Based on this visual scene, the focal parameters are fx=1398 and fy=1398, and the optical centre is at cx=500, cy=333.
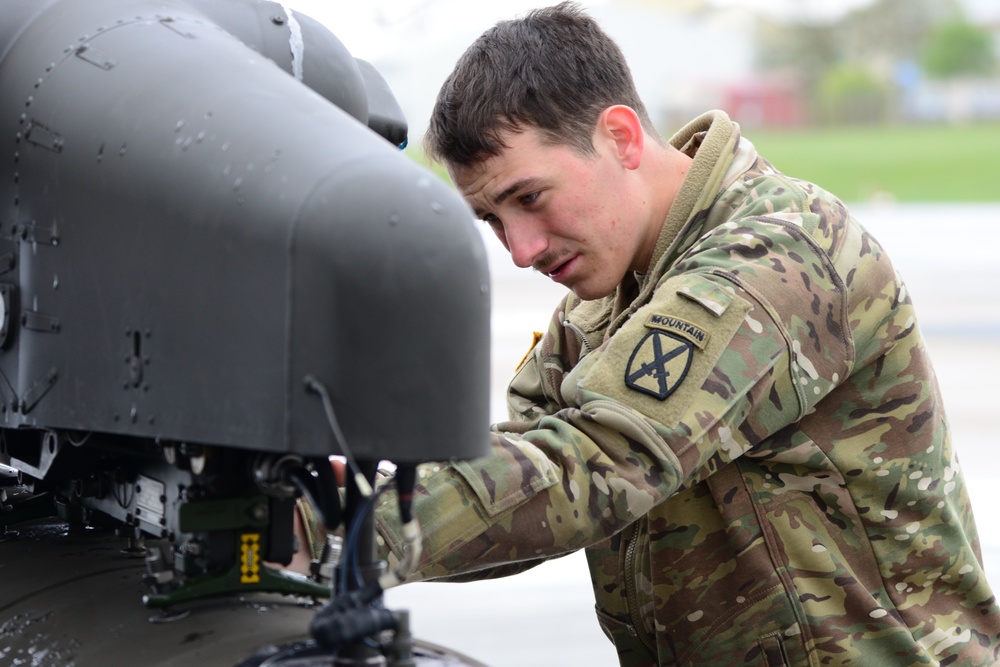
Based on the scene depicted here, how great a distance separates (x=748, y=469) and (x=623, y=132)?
62cm

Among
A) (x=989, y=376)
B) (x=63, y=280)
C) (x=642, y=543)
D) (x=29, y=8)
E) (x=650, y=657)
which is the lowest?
(x=650, y=657)

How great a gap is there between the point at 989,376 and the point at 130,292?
12.3 metres

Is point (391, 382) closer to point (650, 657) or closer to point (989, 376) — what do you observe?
point (650, 657)

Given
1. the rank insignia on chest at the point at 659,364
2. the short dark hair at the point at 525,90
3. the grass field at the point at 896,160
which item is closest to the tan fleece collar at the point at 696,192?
the short dark hair at the point at 525,90

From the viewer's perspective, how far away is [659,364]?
1938 mm

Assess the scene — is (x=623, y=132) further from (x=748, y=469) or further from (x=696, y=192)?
(x=748, y=469)

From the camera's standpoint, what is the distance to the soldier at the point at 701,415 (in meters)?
1.89

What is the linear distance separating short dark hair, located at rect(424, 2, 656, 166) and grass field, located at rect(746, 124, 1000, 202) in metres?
35.1

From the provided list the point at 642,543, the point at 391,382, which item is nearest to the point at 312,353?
the point at 391,382

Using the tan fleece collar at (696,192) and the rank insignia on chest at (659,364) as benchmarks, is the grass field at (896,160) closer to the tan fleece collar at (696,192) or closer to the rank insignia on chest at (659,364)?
the tan fleece collar at (696,192)

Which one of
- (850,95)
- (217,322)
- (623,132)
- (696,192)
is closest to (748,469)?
(696,192)

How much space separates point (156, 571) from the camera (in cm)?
158

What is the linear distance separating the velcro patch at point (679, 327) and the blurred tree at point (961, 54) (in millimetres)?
71239

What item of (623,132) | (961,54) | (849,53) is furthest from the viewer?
(961,54)
